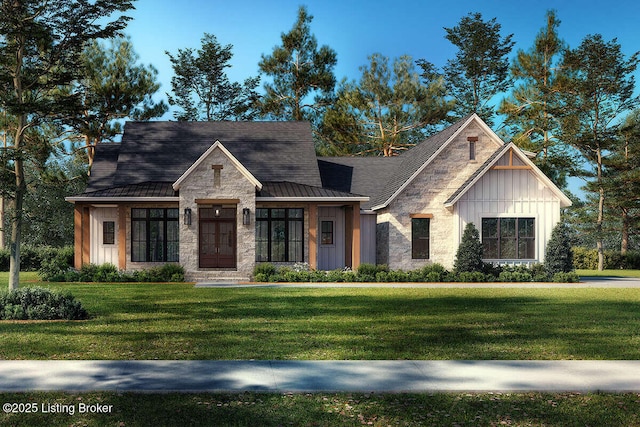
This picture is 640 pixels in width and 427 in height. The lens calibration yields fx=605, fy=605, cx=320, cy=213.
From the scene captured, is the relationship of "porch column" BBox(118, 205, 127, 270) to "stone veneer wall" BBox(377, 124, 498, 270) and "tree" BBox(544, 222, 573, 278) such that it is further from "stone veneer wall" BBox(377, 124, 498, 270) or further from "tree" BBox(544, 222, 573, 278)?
"tree" BBox(544, 222, 573, 278)

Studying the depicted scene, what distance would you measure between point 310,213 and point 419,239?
504 cm

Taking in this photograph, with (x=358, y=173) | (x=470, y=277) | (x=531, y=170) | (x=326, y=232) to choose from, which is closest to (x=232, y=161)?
(x=326, y=232)

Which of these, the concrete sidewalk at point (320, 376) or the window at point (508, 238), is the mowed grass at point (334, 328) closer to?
the concrete sidewalk at point (320, 376)

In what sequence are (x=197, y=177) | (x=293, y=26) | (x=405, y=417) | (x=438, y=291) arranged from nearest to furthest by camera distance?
(x=405, y=417)
(x=438, y=291)
(x=197, y=177)
(x=293, y=26)

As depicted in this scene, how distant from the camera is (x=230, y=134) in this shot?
100 ft

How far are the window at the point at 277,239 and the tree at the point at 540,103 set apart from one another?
20266 millimetres

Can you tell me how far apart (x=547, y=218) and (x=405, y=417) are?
2159 cm

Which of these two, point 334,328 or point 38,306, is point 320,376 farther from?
point 38,306

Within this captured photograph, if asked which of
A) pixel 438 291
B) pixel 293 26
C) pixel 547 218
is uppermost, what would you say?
pixel 293 26

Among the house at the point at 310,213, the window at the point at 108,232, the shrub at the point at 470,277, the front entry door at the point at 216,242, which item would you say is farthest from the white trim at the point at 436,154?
the window at the point at 108,232

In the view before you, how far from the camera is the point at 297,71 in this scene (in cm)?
4494

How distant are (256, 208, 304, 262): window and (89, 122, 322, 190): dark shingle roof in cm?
239

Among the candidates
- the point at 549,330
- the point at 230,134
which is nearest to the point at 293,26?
the point at 230,134

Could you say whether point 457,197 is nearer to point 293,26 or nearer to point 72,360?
point 72,360
